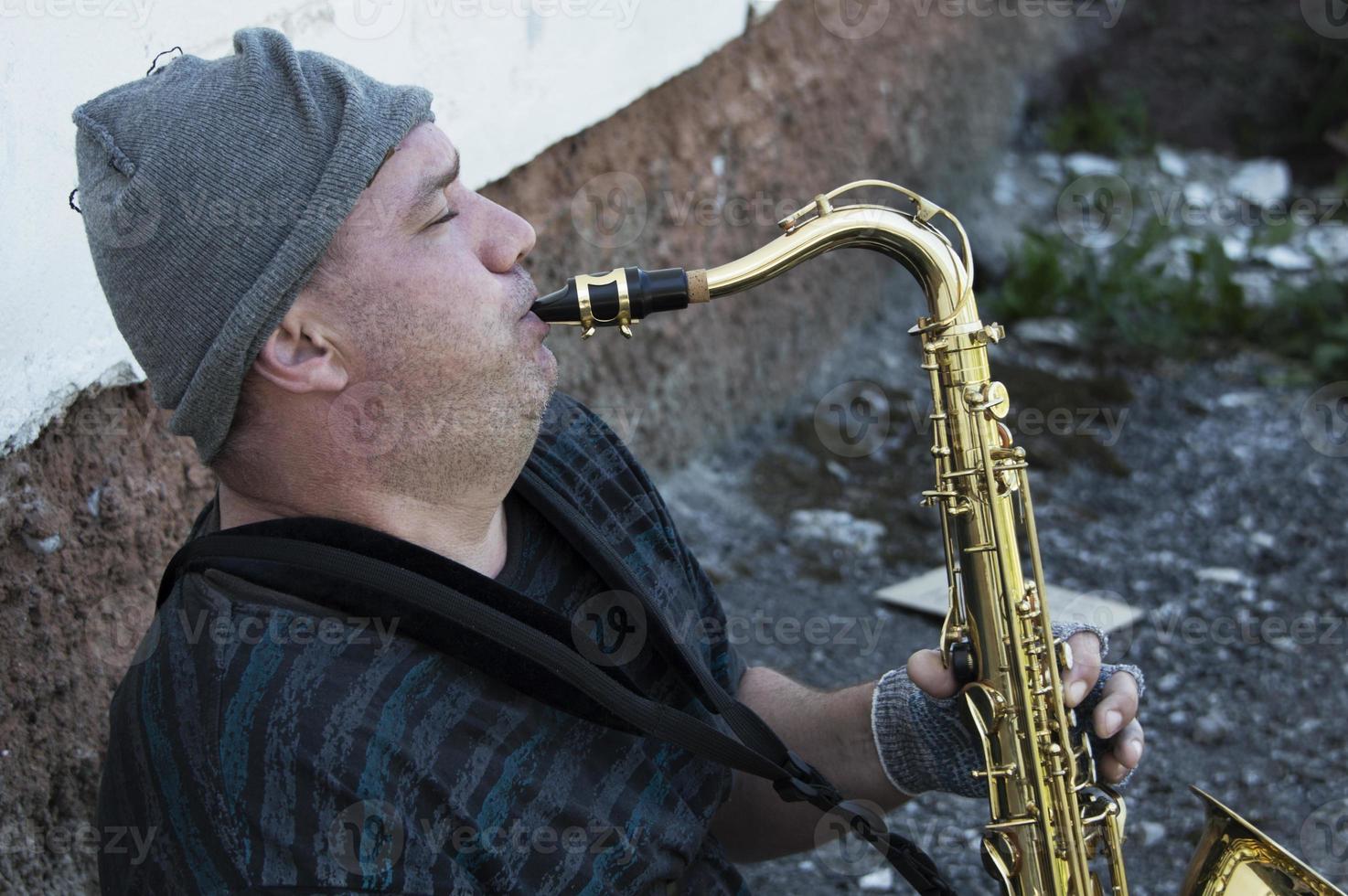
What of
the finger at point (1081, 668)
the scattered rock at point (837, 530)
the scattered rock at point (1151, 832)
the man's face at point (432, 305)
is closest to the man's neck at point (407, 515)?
the man's face at point (432, 305)

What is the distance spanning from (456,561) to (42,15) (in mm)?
1139

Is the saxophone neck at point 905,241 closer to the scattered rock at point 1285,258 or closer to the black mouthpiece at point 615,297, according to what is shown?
the black mouthpiece at point 615,297

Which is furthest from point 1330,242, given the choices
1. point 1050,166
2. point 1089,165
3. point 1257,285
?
point 1050,166

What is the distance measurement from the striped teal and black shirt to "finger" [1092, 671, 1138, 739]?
2.12ft

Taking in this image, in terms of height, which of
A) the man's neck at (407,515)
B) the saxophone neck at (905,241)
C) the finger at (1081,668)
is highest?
the saxophone neck at (905,241)

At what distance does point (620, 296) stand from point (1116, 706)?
983mm

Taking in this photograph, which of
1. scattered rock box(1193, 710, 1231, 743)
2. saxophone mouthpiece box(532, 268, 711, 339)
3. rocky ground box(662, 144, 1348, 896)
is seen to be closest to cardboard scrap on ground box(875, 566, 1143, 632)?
rocky ground box(662, 144, 1348, 896)

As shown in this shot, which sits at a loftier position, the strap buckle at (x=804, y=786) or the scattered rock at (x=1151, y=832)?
the scattered rock at (x=1151, y=832)

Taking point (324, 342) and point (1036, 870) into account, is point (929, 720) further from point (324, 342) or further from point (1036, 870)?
point (324, 342)

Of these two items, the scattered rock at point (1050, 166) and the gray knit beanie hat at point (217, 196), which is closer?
the gray knit beanie hat at point (217, 196)

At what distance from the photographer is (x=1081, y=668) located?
82.3 inches

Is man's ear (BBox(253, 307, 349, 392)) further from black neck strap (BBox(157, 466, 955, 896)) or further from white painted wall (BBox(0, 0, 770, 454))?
white painted wall (BBox(0, 0, 770, 454))

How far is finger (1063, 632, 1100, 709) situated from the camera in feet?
6.80

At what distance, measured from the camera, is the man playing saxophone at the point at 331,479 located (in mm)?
1630
